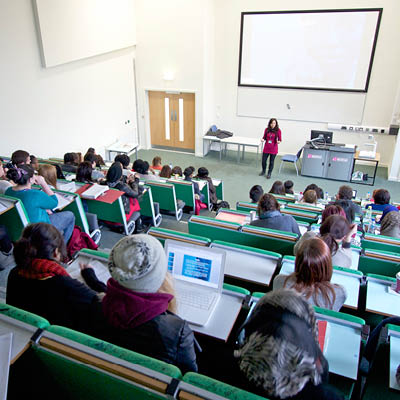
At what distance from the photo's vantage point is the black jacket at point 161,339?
1.57 metres

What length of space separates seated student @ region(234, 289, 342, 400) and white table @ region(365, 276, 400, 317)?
1330 mm

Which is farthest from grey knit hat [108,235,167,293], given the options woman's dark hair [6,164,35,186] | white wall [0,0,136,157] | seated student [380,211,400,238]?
white wall [0,0,136,157]

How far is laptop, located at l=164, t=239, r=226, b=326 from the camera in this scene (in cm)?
223

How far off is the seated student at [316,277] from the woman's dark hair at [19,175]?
2.79 m

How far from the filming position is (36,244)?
2082mm

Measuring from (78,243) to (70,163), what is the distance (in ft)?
9.28

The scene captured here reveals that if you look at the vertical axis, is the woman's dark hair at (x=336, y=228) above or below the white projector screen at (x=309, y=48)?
below

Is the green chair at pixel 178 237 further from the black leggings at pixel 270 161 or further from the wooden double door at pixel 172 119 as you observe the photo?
the wooden double door at pixel 172 119

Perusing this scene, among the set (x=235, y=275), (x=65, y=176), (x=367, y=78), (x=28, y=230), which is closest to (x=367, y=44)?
(x=367, y=78)

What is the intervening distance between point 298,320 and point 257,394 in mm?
359

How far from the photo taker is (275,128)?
8273mm

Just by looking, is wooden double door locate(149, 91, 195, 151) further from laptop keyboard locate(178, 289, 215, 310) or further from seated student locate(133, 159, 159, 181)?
laptop keyboard locate(178, 289, 215, 310)

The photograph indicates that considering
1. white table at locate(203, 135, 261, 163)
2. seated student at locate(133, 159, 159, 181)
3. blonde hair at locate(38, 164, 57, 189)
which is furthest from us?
white table at locate(203, 135, 261, 163)

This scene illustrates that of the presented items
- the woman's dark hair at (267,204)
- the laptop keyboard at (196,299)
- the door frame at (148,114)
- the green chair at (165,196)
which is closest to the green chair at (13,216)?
the laptop keyboard at (196,299)
